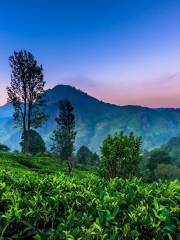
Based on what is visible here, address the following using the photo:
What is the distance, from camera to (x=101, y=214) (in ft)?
16.9

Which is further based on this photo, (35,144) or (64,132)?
(35,144)

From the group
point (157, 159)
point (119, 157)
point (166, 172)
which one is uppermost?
point (157, 159)

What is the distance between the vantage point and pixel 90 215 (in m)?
5.27

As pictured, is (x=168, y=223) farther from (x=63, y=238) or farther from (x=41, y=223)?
(x=41, y=223)

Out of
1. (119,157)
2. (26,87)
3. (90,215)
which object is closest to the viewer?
(90,215)

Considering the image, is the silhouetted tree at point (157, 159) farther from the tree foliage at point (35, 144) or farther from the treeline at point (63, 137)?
the tree foliage at point (35, 144)

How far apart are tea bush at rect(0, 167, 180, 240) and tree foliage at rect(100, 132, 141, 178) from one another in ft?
96.8

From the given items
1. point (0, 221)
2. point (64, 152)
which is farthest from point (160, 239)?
point (64, 152)

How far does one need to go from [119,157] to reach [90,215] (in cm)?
3164

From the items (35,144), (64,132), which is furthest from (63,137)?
(35,144)

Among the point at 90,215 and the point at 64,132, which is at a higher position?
the point at 64,132

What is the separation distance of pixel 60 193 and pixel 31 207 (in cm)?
81

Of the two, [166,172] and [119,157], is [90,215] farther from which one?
[166,172]

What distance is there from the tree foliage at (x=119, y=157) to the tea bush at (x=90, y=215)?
29.5m
